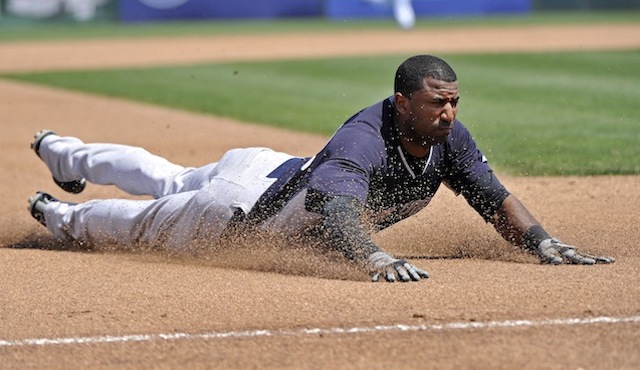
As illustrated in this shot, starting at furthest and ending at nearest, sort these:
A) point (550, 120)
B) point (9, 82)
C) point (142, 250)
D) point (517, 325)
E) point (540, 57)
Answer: point (540, 57)
point (9, 82)
point (550, 120)
point (142, 250)
point (517, 325)

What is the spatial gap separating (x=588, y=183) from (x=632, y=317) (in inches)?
158

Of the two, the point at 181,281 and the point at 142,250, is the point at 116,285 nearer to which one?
the point at 181,281

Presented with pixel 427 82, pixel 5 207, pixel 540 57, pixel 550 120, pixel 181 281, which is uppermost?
pixel 427 82

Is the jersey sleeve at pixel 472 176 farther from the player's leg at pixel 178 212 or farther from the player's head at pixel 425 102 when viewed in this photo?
the player's leg at pixel 178 212

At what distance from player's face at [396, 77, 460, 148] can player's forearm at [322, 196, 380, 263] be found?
473 millimetres

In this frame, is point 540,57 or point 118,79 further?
point 540,57

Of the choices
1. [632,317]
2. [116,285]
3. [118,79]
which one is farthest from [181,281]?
[118,79]

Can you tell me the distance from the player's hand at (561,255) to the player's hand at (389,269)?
2.37 ft

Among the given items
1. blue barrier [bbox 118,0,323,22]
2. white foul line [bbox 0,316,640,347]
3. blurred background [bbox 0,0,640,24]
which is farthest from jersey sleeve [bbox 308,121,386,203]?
blue barrier [bbox 118,0,323,22]

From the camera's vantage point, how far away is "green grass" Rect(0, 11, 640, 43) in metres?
27.4

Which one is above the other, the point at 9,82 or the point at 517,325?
the point at 517,325

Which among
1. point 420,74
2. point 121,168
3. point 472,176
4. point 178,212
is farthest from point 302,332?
point 121,168

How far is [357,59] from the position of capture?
1933cm

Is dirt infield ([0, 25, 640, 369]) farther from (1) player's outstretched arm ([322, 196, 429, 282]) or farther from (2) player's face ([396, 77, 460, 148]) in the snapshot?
(2) player's face ([396, 77, 460, 148])
